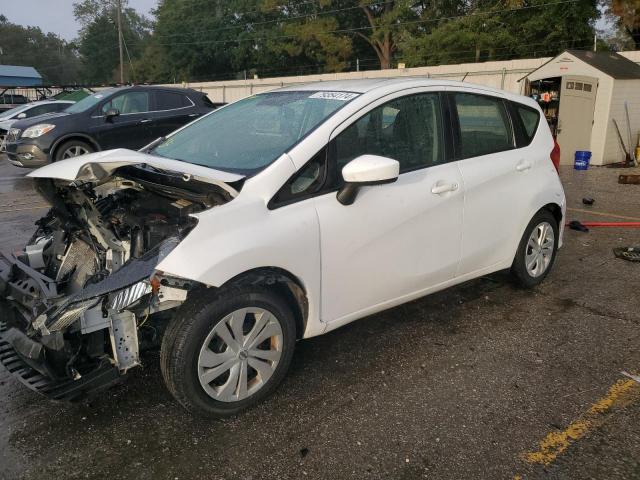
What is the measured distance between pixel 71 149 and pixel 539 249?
889 cm

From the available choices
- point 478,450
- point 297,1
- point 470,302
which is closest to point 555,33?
point 297,1

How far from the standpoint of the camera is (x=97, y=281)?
2.86 meters

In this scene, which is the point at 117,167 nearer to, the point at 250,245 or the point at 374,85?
the point at 250,245

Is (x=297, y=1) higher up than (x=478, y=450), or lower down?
higher up

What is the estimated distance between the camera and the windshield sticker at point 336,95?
3.44m

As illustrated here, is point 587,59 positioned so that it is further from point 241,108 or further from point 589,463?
point 589,463

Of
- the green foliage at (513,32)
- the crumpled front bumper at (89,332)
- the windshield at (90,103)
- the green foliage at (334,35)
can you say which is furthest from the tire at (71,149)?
the green foliage at (334,35)

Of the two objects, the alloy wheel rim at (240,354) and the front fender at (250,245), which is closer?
the front fender at (250,245)

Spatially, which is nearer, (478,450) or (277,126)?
(478,450)

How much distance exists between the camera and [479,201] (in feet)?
12.9

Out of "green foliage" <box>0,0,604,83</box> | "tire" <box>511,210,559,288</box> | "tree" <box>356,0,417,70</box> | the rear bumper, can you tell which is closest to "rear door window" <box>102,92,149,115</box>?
"tire" <box>511,210,559,288</box>

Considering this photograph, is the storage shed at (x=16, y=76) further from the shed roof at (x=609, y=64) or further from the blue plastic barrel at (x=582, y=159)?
the blue plastic barrel at (x=582, y=159)

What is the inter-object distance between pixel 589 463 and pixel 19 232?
6523 mm

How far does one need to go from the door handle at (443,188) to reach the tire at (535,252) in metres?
1.07
